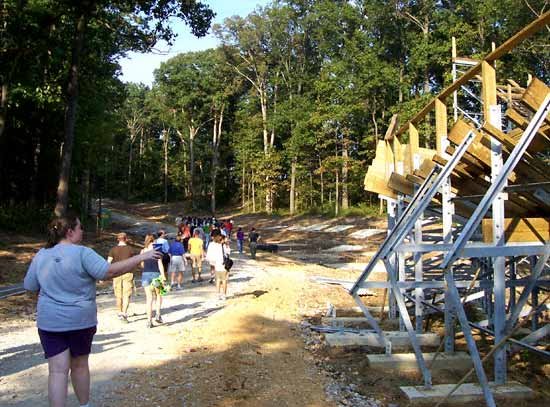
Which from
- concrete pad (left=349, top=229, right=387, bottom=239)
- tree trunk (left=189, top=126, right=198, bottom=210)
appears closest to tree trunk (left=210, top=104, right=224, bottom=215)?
tree trunk (left=189, top=126, right=198, bottom=210)

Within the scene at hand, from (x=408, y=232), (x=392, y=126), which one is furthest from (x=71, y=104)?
(x=408, y=232)

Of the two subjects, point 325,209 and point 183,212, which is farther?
point 183,212

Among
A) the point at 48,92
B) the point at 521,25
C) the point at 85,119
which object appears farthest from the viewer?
the point at 521,25

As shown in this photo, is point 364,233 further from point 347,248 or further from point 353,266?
point 353,266

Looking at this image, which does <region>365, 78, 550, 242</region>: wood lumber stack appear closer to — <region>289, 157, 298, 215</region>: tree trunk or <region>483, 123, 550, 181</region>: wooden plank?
<region>483, 123, 550, 181</region>: wooden plank

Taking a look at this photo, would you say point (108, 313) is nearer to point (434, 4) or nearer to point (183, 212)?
point (434, 4)

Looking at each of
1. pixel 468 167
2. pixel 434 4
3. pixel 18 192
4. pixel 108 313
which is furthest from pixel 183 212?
pixel 468 167

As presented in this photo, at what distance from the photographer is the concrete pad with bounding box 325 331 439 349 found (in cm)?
823

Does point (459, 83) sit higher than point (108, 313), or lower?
higher

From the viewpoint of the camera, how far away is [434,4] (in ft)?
134

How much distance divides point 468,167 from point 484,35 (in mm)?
34084

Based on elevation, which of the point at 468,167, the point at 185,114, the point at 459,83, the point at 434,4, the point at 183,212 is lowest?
the point at 183,212

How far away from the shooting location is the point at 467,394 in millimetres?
5824

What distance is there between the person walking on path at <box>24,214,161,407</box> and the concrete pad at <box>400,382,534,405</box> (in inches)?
148
